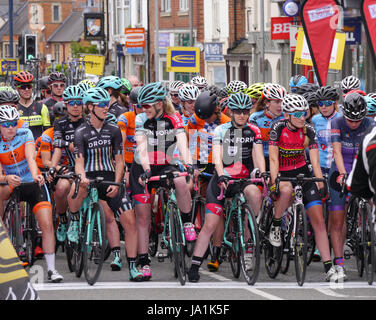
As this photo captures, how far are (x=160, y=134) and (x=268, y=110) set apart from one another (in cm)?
188

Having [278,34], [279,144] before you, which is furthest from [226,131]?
[278,34]

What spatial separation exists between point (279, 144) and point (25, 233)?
303 centimetres

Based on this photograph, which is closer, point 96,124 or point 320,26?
point 96,124

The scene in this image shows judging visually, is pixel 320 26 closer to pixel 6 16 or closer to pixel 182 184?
pixel 182 184

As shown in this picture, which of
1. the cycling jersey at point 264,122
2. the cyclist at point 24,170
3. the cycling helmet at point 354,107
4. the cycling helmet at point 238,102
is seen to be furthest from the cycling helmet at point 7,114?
the cycling helmet at point 354,107

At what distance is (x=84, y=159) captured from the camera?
34.2 ft

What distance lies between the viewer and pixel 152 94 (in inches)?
413

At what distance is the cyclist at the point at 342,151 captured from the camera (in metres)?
10.2

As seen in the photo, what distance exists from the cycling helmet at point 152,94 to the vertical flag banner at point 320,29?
5.32 meters

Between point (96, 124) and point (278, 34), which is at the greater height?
point (278, 34)

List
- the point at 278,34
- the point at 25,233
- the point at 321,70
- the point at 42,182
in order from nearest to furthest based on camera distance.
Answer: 1. the point at 42,182
2. the point at 25,233
3. the point at 321,70
4. the point at 278,34

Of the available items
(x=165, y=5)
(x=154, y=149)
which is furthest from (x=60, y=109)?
(x=165, y=5)

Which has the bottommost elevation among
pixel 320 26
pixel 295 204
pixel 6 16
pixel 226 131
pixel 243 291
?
pixel 243 291

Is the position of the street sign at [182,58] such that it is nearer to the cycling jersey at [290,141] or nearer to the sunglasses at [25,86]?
the sunglasses at [25,86]
